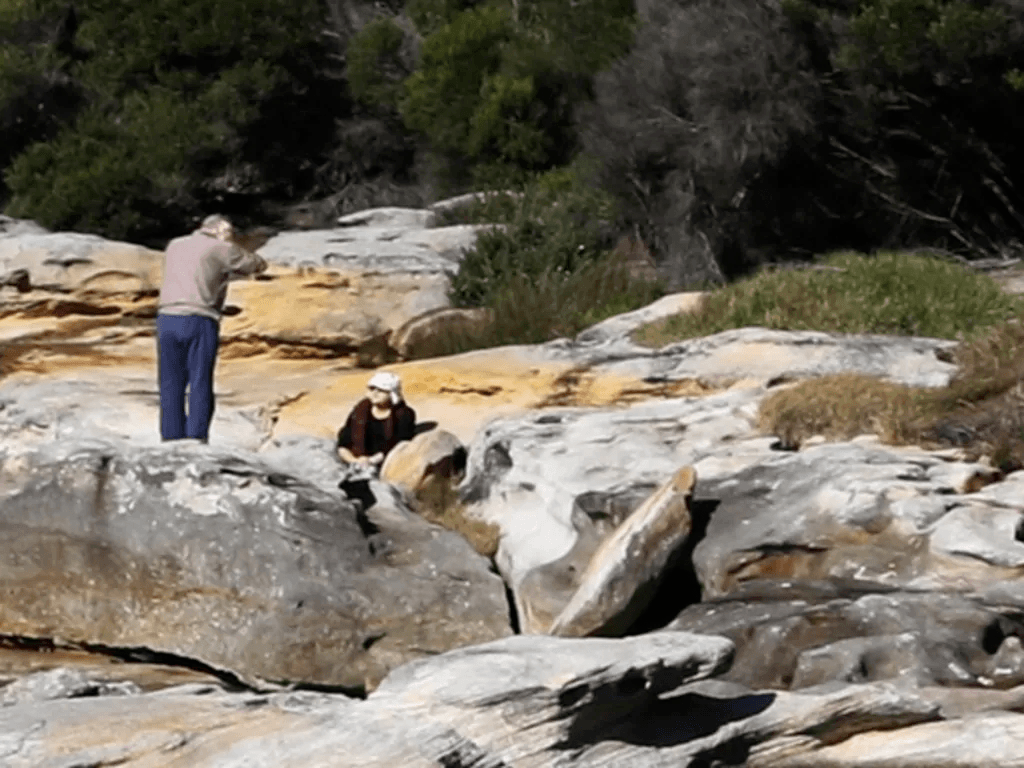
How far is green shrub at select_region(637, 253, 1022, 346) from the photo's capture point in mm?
14148

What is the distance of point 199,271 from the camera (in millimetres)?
12117

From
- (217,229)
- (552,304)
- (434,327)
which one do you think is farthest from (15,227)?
(217,229)

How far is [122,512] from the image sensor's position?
11500 mm

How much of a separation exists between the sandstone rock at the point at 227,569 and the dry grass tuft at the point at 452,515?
13.4 inches

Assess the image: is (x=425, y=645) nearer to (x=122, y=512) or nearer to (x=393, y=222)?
(x=122, y=512)

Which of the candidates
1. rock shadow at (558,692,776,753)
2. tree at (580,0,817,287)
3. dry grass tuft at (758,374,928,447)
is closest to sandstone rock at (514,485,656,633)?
dry grass tuft at (758,374,928,447)

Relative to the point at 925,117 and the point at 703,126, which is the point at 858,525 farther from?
the point at 703,126

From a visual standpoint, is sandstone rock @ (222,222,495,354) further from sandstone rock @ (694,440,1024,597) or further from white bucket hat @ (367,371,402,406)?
sandstone rock @ (694,440,1024,597)

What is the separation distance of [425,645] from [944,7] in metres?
9.44

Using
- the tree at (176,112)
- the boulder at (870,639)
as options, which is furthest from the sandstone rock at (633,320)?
the tree at (176,112)

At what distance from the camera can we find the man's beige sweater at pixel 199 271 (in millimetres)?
12125

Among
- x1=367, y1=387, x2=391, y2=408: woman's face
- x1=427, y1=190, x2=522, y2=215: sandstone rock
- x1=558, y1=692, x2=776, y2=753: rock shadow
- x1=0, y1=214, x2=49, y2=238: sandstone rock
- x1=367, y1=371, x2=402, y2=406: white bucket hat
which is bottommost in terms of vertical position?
x1=0, y1=214, x2=49, y2=238: sandstone rock

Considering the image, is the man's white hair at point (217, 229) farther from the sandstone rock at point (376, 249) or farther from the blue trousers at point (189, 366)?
the sandstone rock at point (376, 249)

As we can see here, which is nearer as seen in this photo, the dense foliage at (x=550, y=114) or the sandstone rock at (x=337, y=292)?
the sandstone rock at (x=337, y=292)
